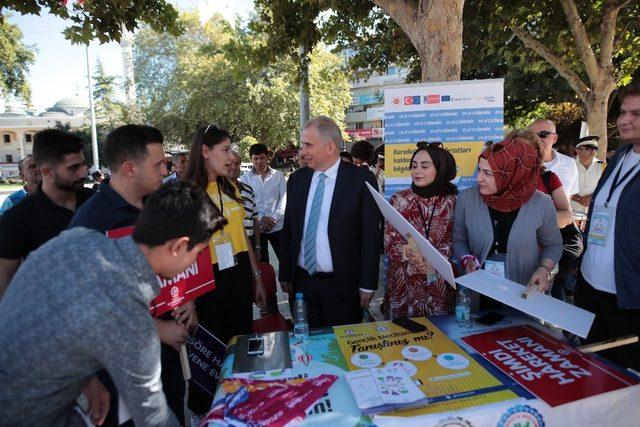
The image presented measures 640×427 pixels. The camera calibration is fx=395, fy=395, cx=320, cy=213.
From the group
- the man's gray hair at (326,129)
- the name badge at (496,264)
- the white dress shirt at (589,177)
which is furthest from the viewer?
the white dress shirt at (589,177)

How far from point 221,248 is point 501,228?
5.83ft

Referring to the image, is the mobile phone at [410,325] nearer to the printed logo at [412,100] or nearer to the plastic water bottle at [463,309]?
the plastic water bottle at [463,309]

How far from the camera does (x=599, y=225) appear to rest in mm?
2232

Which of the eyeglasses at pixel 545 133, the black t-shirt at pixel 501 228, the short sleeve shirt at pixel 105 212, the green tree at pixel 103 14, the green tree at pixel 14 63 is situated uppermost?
the green tree at pixel 14 63

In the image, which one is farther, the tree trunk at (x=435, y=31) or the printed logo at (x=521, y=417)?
the tree trunk at (x=435, y=31)

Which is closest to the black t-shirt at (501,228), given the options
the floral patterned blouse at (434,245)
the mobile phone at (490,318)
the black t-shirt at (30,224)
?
the floral patterned blouse at (434,245)

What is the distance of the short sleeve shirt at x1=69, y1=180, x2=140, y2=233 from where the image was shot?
1797mm

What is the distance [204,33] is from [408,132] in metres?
24.5

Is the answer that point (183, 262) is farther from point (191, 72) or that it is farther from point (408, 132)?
point (191, 72)

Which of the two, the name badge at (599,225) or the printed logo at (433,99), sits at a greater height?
the printed logo at (433,99)

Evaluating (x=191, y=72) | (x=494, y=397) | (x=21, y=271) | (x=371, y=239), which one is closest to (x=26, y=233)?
(x=21, y=271)

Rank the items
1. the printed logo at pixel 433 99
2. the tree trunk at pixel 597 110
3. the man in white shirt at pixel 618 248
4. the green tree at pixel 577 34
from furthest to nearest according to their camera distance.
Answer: the tree trunk at pixel 597 110 → the green tree at pixel 577 34 → the printed logo at pixel 433 99 → the man in white shirt at pixel 618 248

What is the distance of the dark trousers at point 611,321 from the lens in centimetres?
209

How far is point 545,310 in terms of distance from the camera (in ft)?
5.66
